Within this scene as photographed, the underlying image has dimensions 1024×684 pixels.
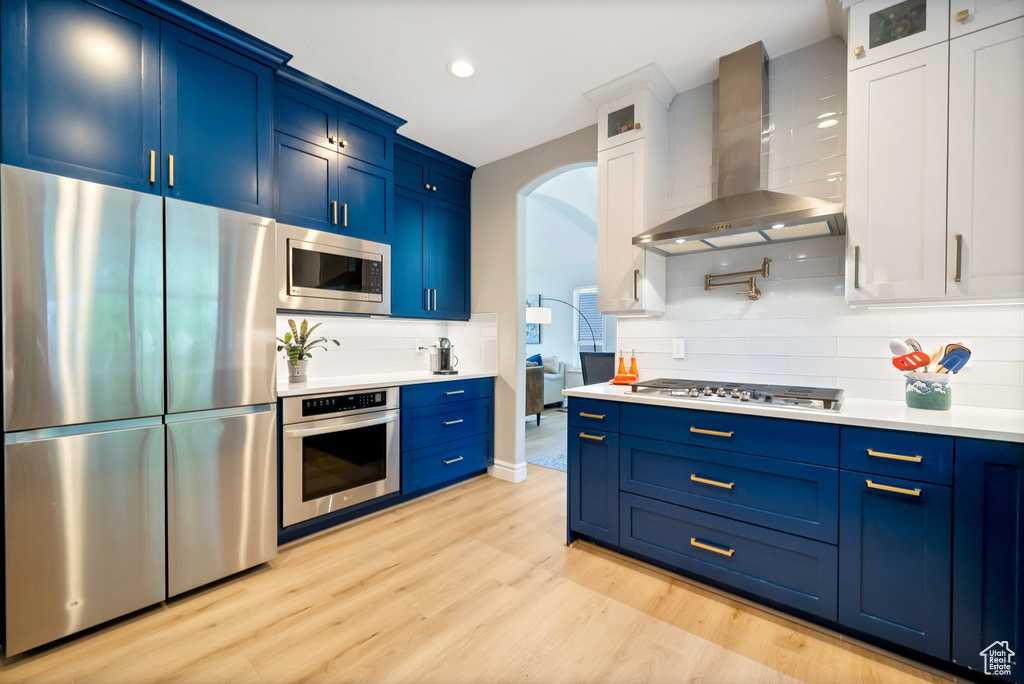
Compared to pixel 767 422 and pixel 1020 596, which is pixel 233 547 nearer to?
pixel 767 422

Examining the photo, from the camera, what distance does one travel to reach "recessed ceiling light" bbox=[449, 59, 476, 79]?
7.82 ft

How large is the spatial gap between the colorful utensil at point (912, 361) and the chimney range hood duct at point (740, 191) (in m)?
0.65

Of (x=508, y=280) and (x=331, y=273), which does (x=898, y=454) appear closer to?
(x=508, y=280)

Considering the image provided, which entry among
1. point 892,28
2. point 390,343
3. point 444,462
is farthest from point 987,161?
point 390,343

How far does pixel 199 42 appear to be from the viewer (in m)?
2.09

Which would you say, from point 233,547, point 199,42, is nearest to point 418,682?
point 233,547

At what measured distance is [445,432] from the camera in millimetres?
3299

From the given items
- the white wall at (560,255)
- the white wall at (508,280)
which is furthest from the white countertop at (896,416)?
the white wall at (560,255)

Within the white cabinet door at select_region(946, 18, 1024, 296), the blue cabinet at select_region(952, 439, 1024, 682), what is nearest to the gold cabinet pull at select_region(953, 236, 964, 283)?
the white cabinet door at select_region(946, 18, 1024, 296)

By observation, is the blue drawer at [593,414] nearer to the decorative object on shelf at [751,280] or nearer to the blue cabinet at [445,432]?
the decorative object on shelf at [751,280]

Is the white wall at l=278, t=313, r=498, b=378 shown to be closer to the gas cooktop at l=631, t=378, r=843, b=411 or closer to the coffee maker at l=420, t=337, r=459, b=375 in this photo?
the coffee maker at l=420, t=337, r=459, b=375

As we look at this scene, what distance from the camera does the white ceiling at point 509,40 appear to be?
6.57 feet

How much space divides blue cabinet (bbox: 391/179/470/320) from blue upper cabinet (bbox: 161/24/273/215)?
3.67 ft

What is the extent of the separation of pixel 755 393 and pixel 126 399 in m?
2.70
